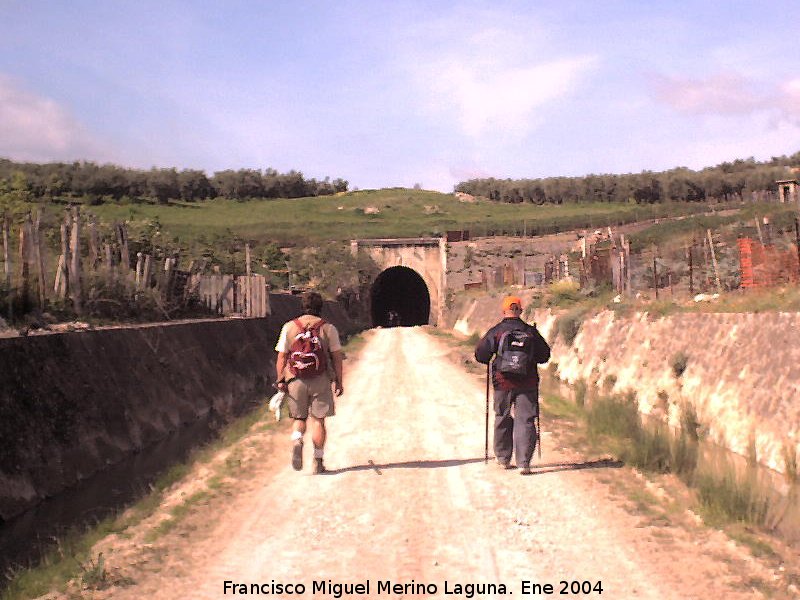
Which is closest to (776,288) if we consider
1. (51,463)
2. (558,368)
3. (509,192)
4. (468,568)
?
(558,368)

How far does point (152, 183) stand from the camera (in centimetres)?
10050

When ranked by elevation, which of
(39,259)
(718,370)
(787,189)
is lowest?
(718,370)

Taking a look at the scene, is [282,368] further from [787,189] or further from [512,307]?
[787,189]

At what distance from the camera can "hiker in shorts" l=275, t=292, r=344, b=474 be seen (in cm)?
800

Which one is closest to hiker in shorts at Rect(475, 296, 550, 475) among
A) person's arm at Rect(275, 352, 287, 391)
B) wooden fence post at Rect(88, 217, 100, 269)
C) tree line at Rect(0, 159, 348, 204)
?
person's arm at Rect(275, 352, 287, 391)

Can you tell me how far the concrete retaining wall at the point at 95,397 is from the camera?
7832 mm

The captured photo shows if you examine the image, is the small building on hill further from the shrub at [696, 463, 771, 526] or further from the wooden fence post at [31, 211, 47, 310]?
the wooden fence post at [31, 211, 47, 310]

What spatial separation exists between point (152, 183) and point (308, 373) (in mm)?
99162

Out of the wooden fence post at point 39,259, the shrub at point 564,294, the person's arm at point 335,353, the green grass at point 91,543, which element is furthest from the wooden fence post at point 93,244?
the shrub at point 564,294

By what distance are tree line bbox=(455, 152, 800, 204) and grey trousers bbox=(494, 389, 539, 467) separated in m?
90.4

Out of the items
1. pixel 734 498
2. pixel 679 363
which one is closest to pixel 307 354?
pixel 734 498

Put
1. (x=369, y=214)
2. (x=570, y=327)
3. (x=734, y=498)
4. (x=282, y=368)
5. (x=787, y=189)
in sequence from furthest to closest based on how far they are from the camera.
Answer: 1. (x=369, y=214)
2. (x=787, y=189)
3. (x=570, y=327)
4. (x=282, y=368)
5. (x=734, y=498)

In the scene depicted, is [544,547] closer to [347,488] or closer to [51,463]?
[347,488]

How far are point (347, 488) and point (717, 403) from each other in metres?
5.86
